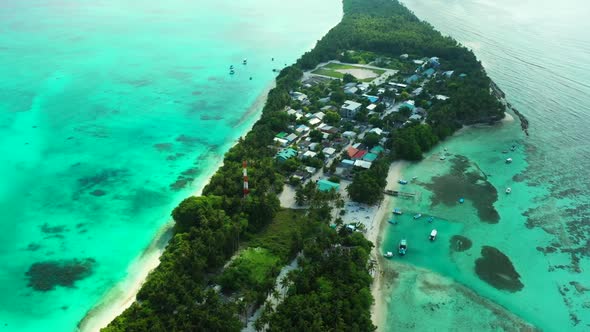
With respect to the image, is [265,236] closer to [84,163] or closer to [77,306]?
[77,306]

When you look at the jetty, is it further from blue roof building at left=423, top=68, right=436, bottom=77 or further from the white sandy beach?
blue roof building at left=423, top=68, right=436, bottom=77

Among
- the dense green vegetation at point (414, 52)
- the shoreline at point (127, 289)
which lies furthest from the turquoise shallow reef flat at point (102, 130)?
the dense green vegetation at point (414, 52)

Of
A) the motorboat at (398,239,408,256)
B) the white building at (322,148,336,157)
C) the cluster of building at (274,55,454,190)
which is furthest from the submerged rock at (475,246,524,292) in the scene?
the white building at (322,148,336,157)

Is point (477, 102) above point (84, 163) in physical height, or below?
above

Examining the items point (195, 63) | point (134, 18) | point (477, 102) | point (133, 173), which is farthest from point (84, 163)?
point (134, 18)

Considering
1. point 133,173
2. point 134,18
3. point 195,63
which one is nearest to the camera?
point 133,173

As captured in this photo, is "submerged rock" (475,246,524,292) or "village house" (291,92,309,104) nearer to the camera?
"submerged rock" (475,246,524,292)

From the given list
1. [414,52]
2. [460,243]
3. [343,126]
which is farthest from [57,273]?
[414,52]
